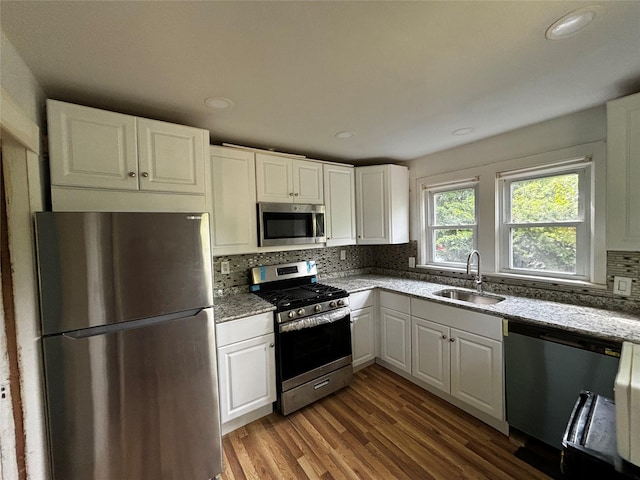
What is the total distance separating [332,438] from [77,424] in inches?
A: 58.8

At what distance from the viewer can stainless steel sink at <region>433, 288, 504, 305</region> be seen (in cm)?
235

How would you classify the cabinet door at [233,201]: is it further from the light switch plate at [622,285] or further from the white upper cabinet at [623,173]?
the light switch plate at [622,285]

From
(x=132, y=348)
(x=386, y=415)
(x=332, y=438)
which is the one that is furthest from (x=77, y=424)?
(x=386, y=415)

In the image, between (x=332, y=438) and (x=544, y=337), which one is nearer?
(x=544, y=337)

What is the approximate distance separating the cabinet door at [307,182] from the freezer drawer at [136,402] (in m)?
1.45

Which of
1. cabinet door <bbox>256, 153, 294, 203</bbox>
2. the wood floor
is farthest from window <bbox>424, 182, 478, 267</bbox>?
cabinet door <bbox>256, 153, 294, 203</bbox>

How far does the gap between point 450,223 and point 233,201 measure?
226 centimetres

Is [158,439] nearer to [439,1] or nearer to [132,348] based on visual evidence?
[132,348]

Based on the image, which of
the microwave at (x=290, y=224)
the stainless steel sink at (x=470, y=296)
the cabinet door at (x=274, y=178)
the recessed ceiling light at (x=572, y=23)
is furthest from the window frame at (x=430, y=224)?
the recessed ceiling light at (x=572, y=23)

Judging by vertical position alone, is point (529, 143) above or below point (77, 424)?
above

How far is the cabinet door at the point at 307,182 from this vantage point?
256 cm

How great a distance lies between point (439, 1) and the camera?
931 mm

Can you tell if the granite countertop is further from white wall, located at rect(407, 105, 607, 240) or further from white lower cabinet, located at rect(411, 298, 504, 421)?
white wall, located at rect(407, 105, 607, 240)

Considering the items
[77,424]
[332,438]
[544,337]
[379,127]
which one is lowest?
[332,438]
